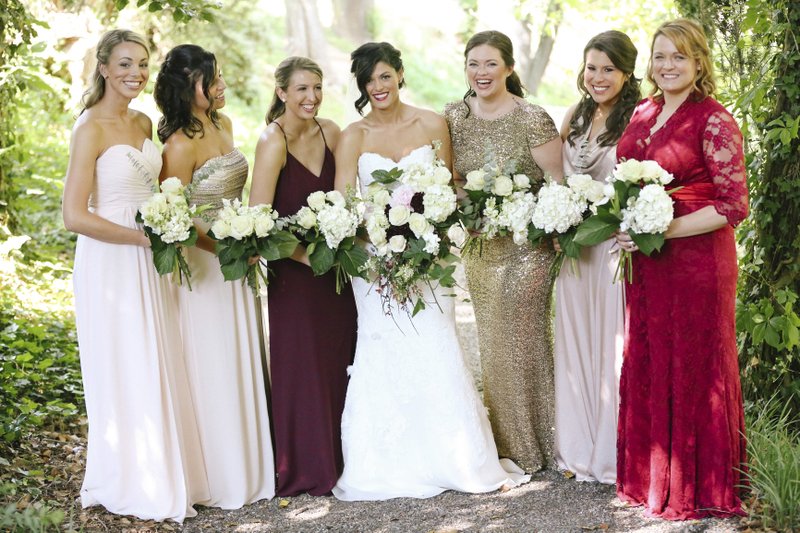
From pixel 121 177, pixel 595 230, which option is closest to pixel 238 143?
pixel 121 177

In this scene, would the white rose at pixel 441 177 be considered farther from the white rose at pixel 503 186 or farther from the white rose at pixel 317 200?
the white rose at pixel 317 200

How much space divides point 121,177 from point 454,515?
262 centimetres

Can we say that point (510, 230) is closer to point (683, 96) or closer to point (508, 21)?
point (683, 96)

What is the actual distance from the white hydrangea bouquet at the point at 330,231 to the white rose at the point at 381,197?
135mm

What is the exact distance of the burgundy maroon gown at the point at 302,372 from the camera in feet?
17.2

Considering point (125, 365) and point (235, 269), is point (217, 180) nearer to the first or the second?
point (235, 269)

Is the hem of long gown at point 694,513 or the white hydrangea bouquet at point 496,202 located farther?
the white hydrangea bouquet at point 496,202

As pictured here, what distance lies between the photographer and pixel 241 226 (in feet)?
15.4

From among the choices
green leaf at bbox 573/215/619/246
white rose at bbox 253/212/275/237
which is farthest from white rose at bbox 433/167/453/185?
white rose at bbox 253/212/275/237

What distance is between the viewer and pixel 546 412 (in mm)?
5512

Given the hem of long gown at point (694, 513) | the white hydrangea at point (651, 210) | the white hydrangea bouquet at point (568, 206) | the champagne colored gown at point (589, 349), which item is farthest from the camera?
the champagne colored gown at point (589, 349)

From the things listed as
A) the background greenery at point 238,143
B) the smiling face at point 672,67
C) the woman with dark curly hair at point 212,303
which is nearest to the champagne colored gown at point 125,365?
the woman with dark curly hair at point 212,303

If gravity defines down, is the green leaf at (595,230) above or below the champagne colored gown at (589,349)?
above

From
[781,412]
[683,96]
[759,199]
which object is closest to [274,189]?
[683,96]
